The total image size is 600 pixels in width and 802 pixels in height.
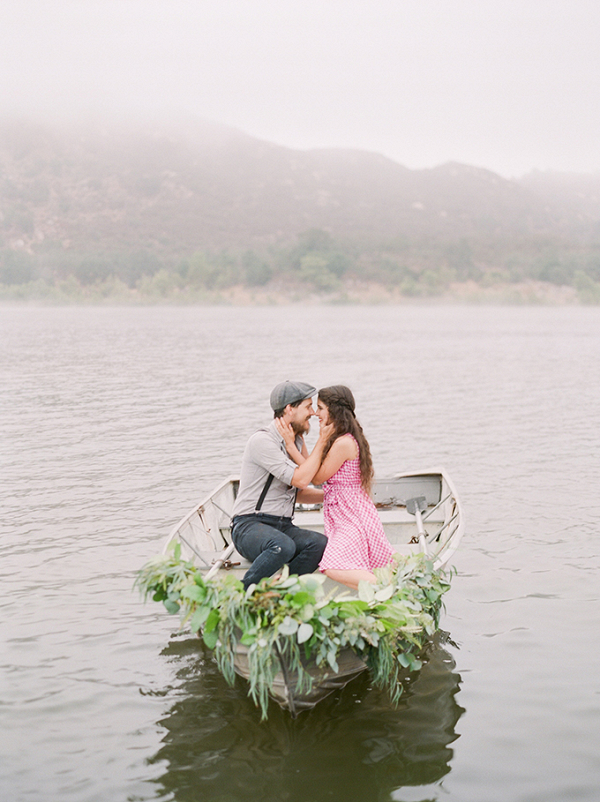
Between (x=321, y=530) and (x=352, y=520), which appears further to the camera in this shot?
(x=321, y=530)

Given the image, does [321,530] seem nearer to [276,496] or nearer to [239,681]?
[276,496]

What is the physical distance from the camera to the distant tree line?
120688 mm

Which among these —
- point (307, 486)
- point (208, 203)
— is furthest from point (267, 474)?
point (208, 203)

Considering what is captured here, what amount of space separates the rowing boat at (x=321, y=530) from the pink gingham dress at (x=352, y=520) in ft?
1.59

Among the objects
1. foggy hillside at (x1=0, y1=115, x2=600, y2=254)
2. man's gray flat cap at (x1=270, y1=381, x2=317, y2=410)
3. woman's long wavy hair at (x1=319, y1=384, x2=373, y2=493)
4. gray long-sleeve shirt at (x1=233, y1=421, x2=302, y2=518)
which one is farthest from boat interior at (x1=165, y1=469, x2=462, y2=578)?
foggy hillside at (x1=0, y1=115, x2=600, y2=254)

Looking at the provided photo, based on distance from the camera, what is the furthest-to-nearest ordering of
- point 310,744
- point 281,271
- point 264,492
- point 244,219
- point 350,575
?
point 244,219, point 281,271, point 264,492, point 350,575, point 310,744

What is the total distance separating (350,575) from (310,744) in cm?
136

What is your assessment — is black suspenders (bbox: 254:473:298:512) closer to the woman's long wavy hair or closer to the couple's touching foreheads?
the couple's touching foreheads

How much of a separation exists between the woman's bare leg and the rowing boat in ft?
1.74

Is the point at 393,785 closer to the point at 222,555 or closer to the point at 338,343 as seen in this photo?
the point at 222,555

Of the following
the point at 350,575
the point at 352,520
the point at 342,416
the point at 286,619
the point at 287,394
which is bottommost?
the point at 350,575

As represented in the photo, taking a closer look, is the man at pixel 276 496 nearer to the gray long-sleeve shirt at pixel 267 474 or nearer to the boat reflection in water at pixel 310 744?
the gray long-sleeve shirt at pixel 267 474

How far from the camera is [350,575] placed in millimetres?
6539

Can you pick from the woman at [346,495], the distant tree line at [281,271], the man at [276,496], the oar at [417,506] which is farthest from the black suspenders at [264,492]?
the distant tree line at [281,271]
